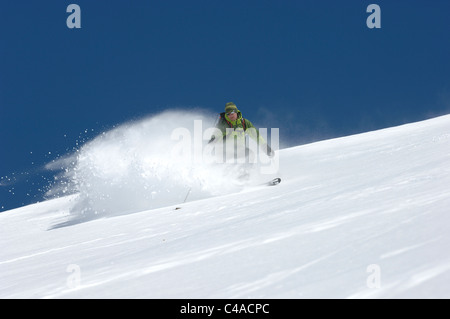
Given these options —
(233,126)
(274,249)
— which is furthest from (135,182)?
(274,249)

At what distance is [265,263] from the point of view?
9.12ft

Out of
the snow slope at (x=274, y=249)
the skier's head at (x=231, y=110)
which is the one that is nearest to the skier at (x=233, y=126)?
the skier's head at (x=231, y=110)

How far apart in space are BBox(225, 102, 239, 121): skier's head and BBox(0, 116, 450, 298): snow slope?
101 inches

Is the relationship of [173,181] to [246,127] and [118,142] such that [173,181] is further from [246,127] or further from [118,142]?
[118,142]

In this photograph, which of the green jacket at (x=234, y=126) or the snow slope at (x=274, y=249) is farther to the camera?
the green jacket at (x=234, y=126)

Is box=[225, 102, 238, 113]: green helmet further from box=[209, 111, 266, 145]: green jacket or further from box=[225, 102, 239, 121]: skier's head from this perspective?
box=[209, 111, 266, 145]: green jacket

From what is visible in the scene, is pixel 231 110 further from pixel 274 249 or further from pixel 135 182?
pixel 274 249

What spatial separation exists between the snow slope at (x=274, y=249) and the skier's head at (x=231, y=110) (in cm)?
257

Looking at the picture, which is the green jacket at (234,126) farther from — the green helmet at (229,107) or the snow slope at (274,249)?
→ the snow slope at (274,249)

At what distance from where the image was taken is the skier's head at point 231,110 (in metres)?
8.43

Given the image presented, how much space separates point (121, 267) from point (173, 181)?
16.6 feet
